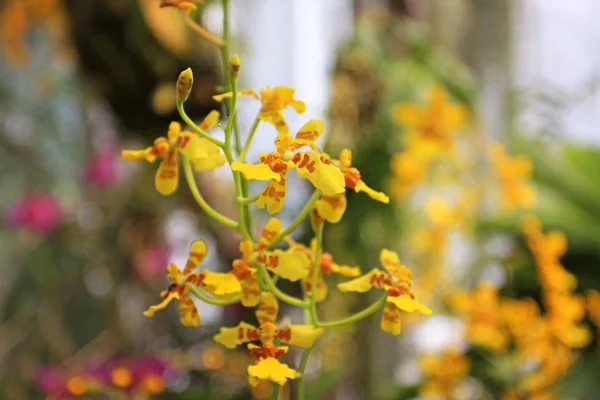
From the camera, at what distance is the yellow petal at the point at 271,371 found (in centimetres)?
24

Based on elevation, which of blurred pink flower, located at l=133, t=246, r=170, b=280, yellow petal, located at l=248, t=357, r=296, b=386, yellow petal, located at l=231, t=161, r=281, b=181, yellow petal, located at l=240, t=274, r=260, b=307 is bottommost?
blurred pink flower, located at l=133, t=246, r=170, b=280

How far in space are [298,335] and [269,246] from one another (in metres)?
0.04

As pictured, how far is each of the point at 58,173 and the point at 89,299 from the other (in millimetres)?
444

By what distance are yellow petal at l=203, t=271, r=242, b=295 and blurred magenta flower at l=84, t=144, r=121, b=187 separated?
3.14ft

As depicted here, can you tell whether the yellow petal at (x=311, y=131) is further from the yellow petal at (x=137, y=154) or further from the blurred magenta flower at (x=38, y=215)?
the blurred magenta flower at (x=38, y=215)

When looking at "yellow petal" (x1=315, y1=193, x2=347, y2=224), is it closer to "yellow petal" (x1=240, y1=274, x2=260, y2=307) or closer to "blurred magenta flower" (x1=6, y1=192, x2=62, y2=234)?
"yellow petal" (x1=240, y1=274, x2=260, y2=307)

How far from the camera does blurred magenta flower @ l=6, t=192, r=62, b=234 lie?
1084 millimetres

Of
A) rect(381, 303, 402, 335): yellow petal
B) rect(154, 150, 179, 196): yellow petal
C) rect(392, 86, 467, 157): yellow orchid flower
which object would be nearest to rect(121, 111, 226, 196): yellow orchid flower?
rect(154, 150, 179, 196): yellow petal

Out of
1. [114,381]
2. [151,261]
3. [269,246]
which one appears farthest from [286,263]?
[151,261]

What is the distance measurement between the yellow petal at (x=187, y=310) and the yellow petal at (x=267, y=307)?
0.10 ft

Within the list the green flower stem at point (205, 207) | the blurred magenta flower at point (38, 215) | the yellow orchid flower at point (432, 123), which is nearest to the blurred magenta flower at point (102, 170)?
the blurred magenta flower at point (38, 215)

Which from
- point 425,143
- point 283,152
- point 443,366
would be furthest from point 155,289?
point 283,152

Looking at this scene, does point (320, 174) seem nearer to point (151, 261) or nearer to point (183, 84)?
point (183, 84)

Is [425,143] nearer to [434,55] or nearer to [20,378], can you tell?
[434,55]
